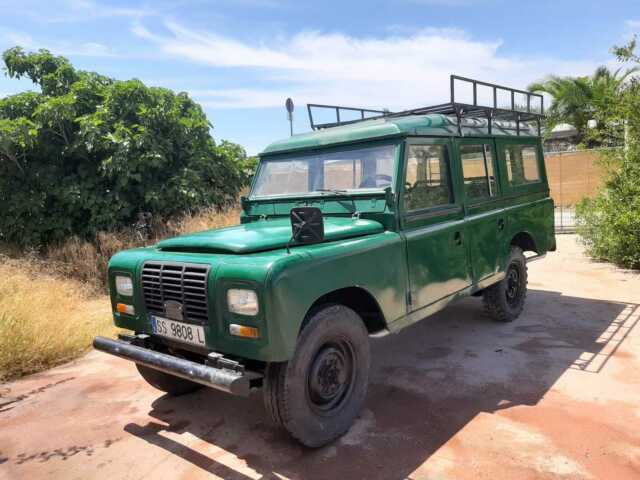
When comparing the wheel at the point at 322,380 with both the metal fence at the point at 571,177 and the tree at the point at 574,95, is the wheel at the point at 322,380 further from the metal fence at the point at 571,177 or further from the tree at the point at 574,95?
the tree at the point at 574,95

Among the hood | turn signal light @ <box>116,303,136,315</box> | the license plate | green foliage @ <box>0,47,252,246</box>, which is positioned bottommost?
the license plate

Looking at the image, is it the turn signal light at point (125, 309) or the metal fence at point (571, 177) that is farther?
the metal fence at point (571, 177)

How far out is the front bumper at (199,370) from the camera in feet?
8.52

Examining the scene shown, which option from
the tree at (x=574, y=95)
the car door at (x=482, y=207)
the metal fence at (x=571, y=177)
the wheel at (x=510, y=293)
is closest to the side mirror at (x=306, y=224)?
the car door at (x=482, y=207)

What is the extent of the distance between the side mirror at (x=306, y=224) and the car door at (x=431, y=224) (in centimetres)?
92

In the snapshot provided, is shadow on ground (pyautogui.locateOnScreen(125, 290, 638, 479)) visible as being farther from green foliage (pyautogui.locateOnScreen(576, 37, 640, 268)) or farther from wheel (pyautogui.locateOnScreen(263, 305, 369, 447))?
green foliage (pyautogui.locateOnScreen(576, 37, 640, 268))

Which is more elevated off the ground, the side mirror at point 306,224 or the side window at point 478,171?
the side window at point 478,171

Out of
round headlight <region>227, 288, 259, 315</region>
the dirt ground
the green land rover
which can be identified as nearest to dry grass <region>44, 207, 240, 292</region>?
the dirt ground

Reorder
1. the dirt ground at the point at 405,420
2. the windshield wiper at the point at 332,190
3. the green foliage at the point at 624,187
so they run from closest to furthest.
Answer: the dirt ground at the point at 405,420
the windshield wiper at the point at 332,190
the green foliage at the point at 624,187

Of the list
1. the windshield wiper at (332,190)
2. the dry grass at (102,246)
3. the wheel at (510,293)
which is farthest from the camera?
the dry grass at (102,246)

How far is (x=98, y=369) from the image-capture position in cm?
465

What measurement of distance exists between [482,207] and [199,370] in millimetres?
3154

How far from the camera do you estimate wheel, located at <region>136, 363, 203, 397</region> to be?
379 cm

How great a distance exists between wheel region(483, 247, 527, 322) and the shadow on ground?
0.14 m
